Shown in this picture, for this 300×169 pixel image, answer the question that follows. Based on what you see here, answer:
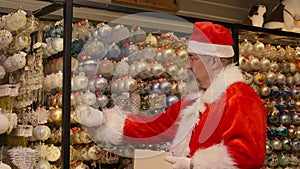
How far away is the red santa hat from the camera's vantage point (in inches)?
87.7

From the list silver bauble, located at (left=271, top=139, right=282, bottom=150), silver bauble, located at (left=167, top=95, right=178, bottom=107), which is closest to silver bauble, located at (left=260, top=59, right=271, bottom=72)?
silver bauble, located at (left=271, top=139, right=282, bottom=150)

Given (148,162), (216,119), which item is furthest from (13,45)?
(216,119)

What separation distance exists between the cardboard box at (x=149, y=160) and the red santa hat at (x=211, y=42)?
0.71m

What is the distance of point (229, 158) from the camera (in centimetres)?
203

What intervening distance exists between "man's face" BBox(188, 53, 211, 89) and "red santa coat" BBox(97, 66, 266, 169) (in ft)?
0.12

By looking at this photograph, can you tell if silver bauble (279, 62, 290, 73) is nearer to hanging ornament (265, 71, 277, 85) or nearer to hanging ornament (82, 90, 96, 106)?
hanging ornament (265, 71, 277, 85)

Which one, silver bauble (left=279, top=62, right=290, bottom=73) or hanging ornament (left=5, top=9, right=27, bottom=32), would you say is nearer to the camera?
hanging ornament (left=5, top=9, right=27, bottom=32)

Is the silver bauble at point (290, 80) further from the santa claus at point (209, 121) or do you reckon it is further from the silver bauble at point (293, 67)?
the santa claus at point (209, 121)

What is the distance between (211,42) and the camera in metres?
2.25

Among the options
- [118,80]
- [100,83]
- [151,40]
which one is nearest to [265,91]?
[151,40]

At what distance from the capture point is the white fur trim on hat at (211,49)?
2.22 metres

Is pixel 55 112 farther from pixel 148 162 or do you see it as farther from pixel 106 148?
pixel 148 162

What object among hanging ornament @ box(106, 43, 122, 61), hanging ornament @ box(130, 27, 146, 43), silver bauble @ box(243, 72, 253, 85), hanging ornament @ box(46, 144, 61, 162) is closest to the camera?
hanging ornament @ box(46, 144, 61, 162)

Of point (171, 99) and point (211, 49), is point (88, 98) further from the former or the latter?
point (211, 49)
